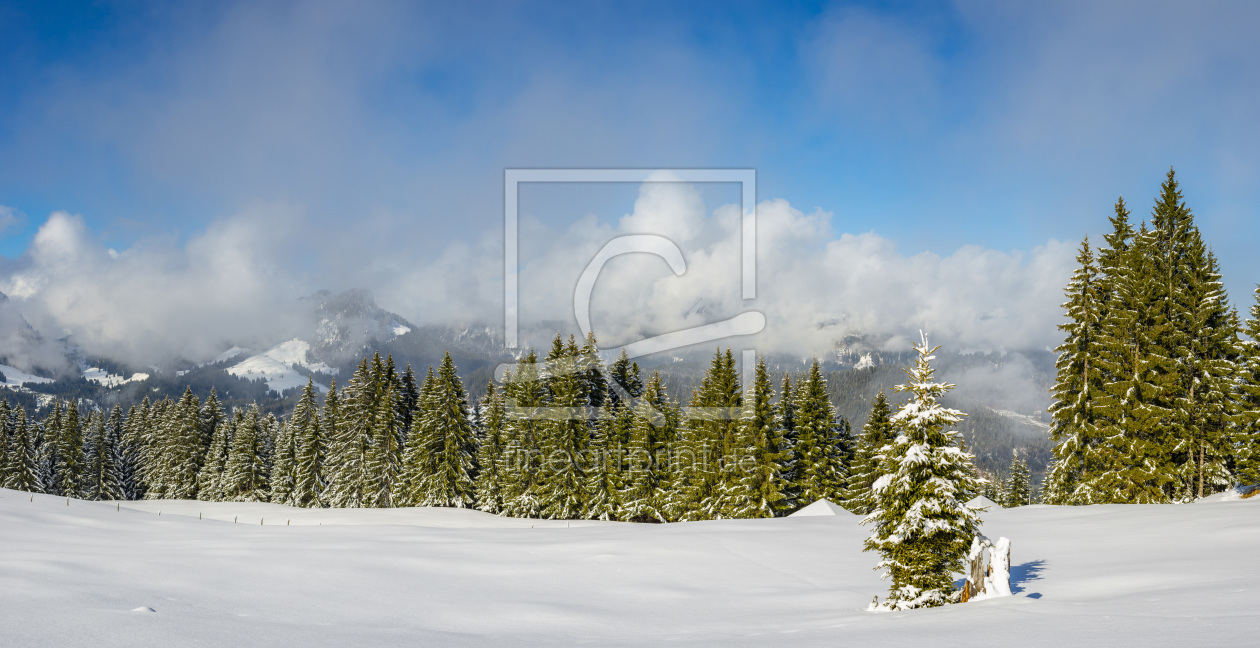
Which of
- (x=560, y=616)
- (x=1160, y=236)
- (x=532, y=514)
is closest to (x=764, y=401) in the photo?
(x=532, y=514)

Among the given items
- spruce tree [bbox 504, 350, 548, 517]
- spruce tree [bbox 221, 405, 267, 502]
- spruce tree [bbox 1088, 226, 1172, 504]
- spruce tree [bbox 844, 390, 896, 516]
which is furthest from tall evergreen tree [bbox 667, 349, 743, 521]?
spruce tree [bbox 221, 405, 267, 502]

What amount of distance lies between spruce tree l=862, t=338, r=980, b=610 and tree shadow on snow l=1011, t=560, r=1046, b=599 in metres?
1.69

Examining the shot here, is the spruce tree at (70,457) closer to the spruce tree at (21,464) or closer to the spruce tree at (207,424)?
the spruce tree at (21,464)

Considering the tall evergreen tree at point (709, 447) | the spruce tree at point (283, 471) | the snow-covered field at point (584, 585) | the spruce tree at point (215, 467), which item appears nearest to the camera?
the snow-covered field at point (584, 585)

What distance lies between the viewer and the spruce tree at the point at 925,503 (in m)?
13.2

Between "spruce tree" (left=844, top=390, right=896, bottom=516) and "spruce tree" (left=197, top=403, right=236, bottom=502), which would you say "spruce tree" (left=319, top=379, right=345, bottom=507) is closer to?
"spruce tree" (left=197, top=403, right=236, bottom=502)

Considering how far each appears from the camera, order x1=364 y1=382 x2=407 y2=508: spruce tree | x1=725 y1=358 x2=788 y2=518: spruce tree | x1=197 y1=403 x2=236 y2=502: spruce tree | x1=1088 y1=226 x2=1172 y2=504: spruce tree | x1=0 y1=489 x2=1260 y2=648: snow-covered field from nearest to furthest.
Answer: x1=0 y1=489 x2=1260 y2=648: snow-covered field, x1=1088 y1=226 x2=1172 y2=504: spruce tree, x1=725 y1=358 x2=788 y2=518: spruce tree, x1=364 y1=382 x2=407 y2=508: spruce tree, x1=197 y1=403 x2=236 y2=502: spruce tree

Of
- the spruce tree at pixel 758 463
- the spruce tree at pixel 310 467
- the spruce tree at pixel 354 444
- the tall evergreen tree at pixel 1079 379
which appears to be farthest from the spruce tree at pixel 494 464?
the tall evergreen tree at pixel 1079 379

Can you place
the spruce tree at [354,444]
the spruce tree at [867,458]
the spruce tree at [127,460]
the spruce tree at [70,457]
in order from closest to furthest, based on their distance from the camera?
the spruce tree at [867,458], the spruce tree at [354,444], the spruce tree at [70,457], the spruce tree at [127,460]

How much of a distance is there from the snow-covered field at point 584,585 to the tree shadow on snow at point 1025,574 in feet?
0.41

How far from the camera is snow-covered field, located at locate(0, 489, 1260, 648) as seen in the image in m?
8.44

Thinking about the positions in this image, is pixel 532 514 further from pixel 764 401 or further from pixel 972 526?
pixel 972 526

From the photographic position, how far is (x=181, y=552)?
1656 cm

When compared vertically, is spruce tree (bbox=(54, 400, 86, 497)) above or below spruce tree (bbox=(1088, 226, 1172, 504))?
below
